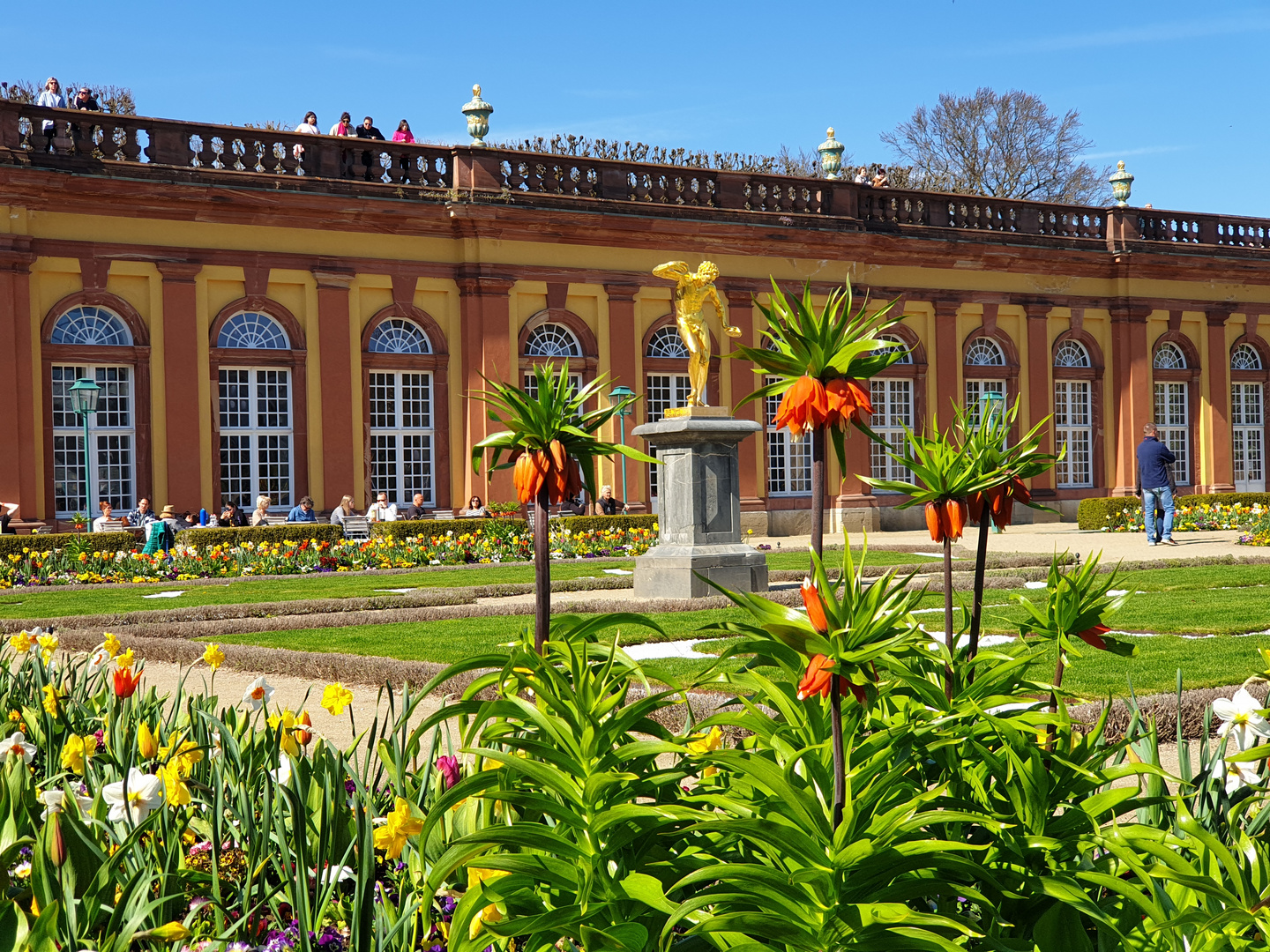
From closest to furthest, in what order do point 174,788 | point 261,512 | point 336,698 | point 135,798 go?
point 135,798
point 174,788
point 336,698
point 261,512

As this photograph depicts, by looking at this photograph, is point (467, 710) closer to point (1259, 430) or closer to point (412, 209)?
point (412, 209)

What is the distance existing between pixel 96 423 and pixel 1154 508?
57.7 feet

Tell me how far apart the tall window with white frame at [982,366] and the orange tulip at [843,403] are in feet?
96.4

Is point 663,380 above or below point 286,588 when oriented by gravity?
above

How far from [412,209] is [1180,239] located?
19734mm

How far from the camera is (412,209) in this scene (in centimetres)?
2497

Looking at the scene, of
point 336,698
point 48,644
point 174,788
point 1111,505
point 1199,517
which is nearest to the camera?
point 174,788

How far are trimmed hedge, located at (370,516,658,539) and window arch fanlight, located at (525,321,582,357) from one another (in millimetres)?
5001

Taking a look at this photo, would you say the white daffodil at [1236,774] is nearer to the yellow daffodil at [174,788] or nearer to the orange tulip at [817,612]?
the orange tulip at [817,612]

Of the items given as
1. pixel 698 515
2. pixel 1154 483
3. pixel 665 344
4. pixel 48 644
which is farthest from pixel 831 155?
pixel 48 644

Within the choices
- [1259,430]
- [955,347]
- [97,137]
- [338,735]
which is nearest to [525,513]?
[97,137]

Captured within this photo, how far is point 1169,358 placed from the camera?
3347 cm

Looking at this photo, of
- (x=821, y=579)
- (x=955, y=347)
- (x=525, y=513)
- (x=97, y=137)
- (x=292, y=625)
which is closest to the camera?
(x=821, y=579)

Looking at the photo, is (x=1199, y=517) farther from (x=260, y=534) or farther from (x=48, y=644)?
(x=48, y=644)
